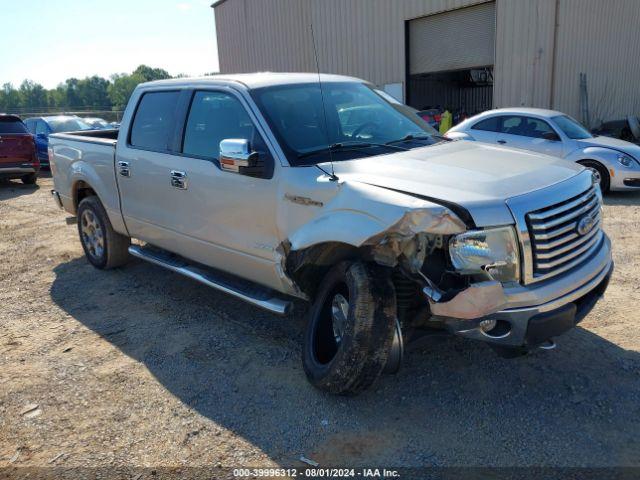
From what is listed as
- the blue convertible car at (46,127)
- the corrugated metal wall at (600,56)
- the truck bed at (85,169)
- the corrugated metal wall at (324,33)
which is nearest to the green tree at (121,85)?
the corrugated metal wall at (324,33)

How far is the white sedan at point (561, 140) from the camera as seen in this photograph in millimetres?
8914

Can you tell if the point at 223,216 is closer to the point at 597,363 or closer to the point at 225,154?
the point at 225,154

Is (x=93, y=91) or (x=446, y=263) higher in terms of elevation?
(x=93, y=91)

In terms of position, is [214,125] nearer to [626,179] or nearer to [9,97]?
[626,179]

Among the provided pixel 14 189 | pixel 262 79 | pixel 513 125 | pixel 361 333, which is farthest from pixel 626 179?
pixel 14 189

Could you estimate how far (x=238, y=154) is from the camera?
3.55 m

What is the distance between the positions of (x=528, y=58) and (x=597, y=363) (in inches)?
525

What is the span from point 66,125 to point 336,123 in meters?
15.0

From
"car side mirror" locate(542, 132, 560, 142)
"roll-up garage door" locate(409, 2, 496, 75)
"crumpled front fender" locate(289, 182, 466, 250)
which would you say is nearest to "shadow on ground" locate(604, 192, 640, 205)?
"car side mirror" locate(542, 132, 560, 142)

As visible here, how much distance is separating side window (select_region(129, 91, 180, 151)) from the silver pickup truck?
0.02 metres

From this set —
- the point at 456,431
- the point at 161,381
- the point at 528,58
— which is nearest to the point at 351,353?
the point at 456,431

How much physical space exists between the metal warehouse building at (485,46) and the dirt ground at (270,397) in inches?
466

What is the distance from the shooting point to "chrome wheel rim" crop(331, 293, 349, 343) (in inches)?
135

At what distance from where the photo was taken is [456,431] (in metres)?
3.08
